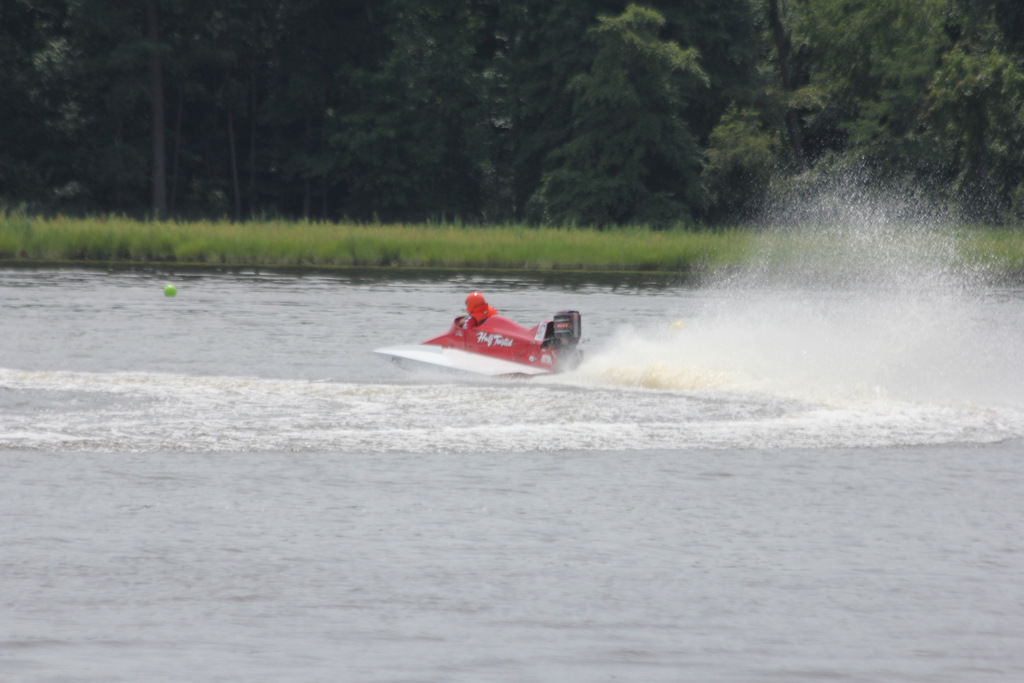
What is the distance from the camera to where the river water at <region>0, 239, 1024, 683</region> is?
5527 mm

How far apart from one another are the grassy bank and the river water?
15670 mm

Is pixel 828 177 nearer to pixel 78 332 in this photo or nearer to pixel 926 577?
pixel 78 332

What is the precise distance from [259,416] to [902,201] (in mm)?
33441

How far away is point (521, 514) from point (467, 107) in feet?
148

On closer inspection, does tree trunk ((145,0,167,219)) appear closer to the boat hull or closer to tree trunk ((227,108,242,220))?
tree trunk ((227,108,242,220))

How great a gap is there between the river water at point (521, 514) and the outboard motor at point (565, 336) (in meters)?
0.37

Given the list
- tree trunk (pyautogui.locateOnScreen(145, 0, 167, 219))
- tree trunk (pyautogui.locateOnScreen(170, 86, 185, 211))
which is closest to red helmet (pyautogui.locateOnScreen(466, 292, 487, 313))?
tree trunk (pyautogui.locateOnScreen(145, 0, 167, 219))

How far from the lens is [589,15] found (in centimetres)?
4697

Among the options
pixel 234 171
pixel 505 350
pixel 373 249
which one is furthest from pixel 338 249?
pixel 234 171

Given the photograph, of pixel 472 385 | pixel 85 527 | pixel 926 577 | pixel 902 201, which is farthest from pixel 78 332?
pixel 902 201

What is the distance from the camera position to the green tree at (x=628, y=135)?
43906 mm

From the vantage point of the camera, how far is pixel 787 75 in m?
47.9

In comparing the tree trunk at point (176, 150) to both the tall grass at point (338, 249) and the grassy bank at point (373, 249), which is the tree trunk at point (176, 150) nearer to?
the grassy bank at point (373, 249)

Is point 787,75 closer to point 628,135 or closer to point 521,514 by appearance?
point 628,135
